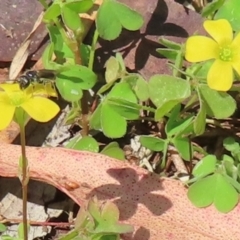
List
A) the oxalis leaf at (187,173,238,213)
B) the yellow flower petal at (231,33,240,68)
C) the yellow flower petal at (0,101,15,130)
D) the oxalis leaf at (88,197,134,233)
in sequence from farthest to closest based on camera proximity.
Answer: the oxalis leaf at (187,173,238,213) → the yellow flower petal at (231,33,240,68) → the oxalis leaf at (88,197,134,233) → the yellow flower petal at (0,101,15,130)

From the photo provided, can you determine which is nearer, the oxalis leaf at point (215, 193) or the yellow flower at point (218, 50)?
the yellow flower at point (218, 50)

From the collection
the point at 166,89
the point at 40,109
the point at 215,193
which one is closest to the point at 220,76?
the point at 166,89

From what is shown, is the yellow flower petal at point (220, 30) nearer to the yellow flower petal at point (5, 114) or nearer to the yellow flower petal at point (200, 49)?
the yellow flower petal at point (200, 49)

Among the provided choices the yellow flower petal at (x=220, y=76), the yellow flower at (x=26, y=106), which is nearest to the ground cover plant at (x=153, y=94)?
the yellow flower petal at (x=220, y=76)

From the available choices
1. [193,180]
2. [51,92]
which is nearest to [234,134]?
[193,180]

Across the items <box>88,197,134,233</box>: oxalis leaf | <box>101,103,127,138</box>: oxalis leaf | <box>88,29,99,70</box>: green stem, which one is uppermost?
<box>88,29,99,70</box>: green stem

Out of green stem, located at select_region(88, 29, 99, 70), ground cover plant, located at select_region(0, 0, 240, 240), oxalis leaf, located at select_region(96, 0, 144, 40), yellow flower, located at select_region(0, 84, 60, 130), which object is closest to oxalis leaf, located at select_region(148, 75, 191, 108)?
ground cover plant, located at select_region(0, 0, 240, 240)

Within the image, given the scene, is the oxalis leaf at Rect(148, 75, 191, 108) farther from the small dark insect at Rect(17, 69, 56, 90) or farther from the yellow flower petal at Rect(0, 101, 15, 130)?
the yellow flower petal at Rect(0, 101, 15, 130)
